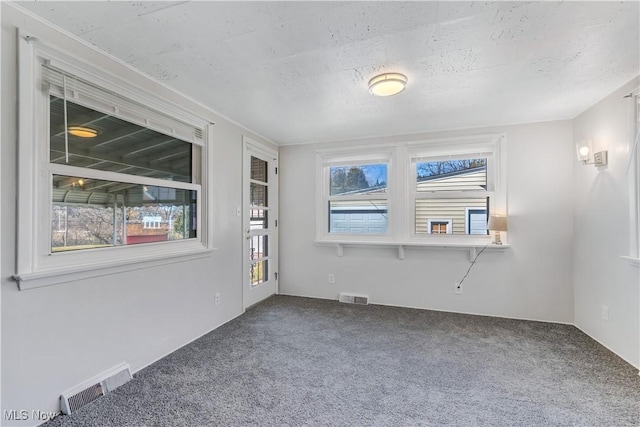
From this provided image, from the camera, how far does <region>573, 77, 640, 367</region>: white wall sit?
7.60 ft

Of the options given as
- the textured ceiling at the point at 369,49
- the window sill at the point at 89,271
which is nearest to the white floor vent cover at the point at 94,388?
the window sill at the point at 89,271

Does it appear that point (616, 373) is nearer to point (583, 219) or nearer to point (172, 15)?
point (583, 219)

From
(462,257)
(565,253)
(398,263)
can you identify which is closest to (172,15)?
(398,263)

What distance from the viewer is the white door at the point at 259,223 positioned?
3.57 meters

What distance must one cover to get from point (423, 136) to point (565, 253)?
204cm

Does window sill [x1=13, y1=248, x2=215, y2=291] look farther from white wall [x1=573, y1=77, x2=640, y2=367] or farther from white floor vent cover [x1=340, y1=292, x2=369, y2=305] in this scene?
white wall [x1=573, y1=77, x2=640, y2=367]

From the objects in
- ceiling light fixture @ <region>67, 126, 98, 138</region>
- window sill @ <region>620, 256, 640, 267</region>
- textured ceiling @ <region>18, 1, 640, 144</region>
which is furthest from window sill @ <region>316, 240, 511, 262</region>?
ceiling light fixture @ <region>67, 126, 98, 138</region>

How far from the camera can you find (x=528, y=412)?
174 cm

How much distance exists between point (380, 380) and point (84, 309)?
2.04 m

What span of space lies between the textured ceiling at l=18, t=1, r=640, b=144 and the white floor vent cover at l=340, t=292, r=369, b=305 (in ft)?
7.82

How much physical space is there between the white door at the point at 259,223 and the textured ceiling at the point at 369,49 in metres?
1.00

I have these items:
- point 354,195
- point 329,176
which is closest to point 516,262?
point 354,195

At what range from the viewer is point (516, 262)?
10.9 feet

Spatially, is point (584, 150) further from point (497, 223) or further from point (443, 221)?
point (443, 221)
